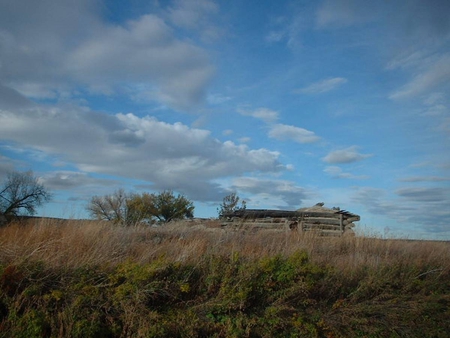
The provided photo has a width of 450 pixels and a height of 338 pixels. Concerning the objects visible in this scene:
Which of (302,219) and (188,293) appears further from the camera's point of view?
(302,219)

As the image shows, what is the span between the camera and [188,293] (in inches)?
287

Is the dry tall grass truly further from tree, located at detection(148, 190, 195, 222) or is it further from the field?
tree, located at detection(148, 190, 195, 222)

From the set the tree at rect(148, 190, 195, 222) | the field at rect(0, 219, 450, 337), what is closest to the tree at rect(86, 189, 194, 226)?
the tree at rect(148, 190, 195, 222)

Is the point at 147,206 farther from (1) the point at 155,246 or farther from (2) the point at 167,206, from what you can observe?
(1) the point at 155,246

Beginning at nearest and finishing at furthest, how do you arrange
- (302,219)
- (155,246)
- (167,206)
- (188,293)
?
(188,293) < (155,246) < (302,219) < (167,206)

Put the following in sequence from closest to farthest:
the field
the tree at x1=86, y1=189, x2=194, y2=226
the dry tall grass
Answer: the field → the dry tall grass → the tree at x1=86, y1=189, x2=194, y2=226

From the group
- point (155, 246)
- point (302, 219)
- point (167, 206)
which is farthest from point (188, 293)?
point (167, 206)

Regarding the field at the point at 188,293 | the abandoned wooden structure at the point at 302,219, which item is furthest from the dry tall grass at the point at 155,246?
the abandoned wooden structure at the point at 302,219

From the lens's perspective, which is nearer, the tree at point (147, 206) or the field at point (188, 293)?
the field at point (188, 293)

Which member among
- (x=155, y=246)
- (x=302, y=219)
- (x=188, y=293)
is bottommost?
(x=188, y=293)

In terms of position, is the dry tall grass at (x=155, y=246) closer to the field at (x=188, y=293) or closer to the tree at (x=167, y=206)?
the field at (x=188, y=293)

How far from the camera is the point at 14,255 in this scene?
22.2 ft

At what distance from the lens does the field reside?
591 cm

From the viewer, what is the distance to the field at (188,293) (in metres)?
5.91
